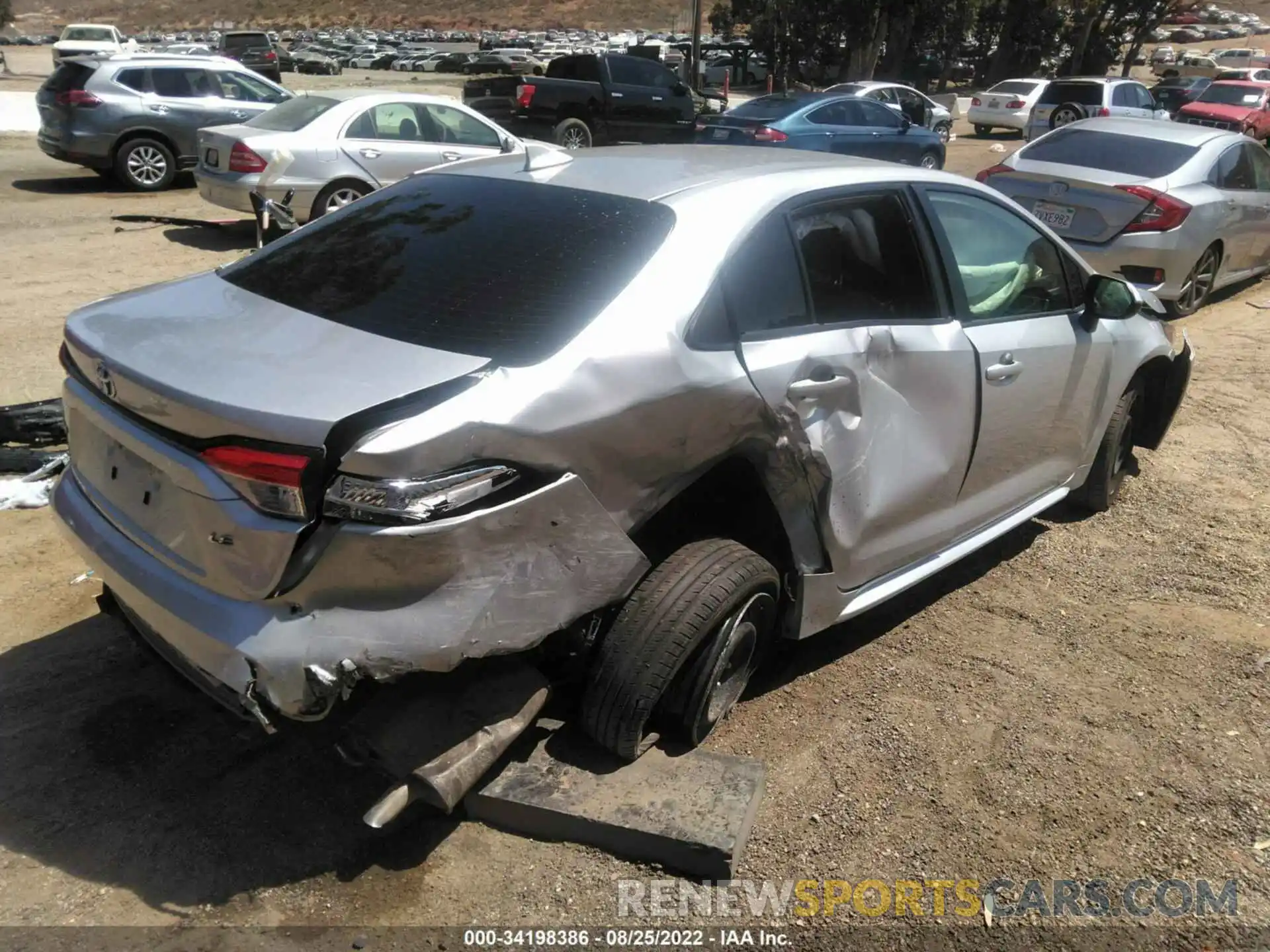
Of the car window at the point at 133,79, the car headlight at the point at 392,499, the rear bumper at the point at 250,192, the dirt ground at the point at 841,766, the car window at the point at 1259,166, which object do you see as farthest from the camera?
the car window at the point at 133,79

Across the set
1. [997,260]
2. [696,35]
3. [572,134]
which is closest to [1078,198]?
[997,260]

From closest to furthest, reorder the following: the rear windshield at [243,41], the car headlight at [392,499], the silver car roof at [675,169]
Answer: the car headlight at [392,499]
the silver car roof at [675,169]
the rear windshield at [243,41]

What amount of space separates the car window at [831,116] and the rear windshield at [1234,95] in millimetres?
15743

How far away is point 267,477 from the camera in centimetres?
238

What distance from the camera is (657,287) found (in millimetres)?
2889

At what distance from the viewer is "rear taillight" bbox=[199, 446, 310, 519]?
2.35 m

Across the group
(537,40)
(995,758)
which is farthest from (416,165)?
(537,40)

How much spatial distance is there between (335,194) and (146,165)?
4.44 meters

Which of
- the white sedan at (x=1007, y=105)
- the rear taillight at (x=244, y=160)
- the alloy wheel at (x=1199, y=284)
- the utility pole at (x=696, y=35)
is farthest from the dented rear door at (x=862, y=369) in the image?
the utility pole at (x=696, y=35)

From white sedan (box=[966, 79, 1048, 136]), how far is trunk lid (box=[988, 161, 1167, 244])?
20.4 metres

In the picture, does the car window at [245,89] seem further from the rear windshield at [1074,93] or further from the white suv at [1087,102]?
the rear windshield at [1074,93]

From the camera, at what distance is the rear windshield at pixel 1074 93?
936 inches

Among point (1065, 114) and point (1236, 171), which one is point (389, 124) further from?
point (1065, 114)

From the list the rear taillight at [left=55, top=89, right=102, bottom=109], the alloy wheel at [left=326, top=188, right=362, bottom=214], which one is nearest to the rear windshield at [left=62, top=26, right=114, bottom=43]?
the rear taillight at [left=55, top=89, right=102, bottom=109]
